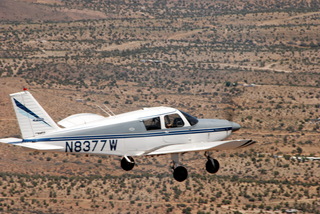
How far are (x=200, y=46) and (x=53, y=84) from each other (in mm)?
48625

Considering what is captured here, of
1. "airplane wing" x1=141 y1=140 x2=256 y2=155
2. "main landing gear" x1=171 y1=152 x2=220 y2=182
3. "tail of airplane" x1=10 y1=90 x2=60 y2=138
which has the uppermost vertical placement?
"tail of airplane" x1=10 y1=90 x2=60 y2=138

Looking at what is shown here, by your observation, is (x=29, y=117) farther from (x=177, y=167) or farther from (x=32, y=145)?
(x=177, y=167)

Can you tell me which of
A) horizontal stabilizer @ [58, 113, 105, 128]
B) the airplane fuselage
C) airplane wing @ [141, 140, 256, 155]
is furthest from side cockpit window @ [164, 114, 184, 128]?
horizontal stabilizer @ [58, 113, 105, 128]

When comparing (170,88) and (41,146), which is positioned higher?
(170,88)

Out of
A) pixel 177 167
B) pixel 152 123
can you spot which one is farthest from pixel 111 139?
pixel 177 167

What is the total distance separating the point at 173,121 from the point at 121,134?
314 centimetres

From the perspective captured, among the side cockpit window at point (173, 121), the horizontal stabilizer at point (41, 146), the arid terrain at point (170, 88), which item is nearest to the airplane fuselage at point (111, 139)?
the horizontal stabilizer at point (41, 146)

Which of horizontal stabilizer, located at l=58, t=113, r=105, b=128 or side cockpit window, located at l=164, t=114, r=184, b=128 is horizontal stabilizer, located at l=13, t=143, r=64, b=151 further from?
side cockpit window, located at l=164, t=114, r=184, b=128

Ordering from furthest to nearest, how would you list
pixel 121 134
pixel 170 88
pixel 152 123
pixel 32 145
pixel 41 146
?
pixel 170 88 → pixel 152 123 → pixel 121 134 → pixel 41 146 → pixel 32 145

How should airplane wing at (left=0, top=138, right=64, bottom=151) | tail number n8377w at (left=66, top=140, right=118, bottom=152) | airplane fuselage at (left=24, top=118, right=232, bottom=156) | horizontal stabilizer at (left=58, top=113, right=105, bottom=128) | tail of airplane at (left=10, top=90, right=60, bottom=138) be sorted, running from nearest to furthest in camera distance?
airplane wing at (left=0, top=138, right=64, bottom=151) < tail of airplane at (left=10, top=90, right=60, bottom=138) < airplane fuselage at (left=24, top=118, right=232, bottom=156) < tail number n8377w at (left=66, top=140, right=118, bottom=152) < horizontal stabilizer at (left=58, top=113, right=105, bottom=128)

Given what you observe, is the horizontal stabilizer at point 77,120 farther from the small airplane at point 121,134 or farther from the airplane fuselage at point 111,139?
the airplane fuselage at point 111,139

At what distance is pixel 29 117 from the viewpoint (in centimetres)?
3622

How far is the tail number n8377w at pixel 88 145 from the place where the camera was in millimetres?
36750

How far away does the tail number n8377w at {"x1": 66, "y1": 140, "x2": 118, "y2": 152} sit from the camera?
121ft
